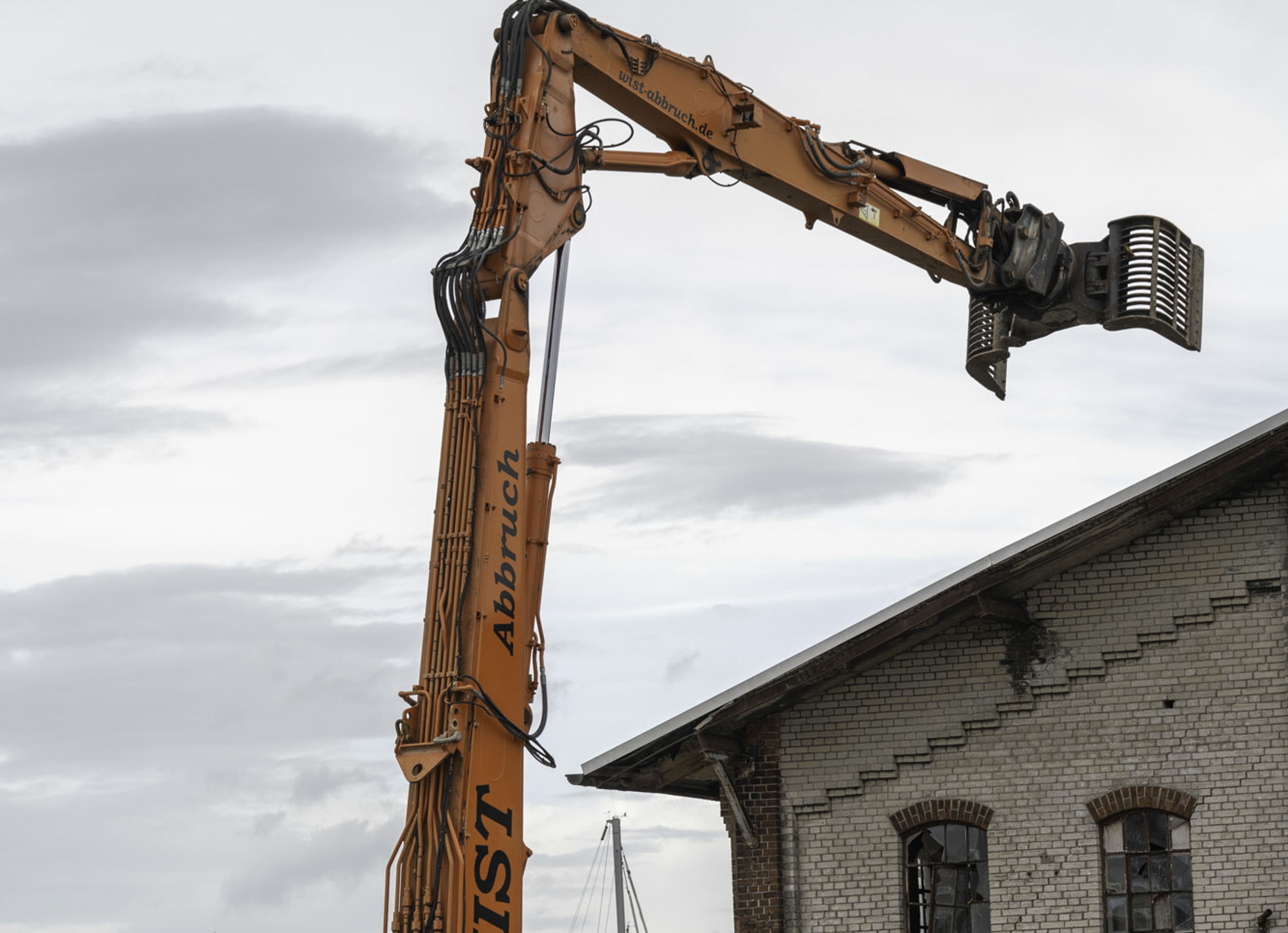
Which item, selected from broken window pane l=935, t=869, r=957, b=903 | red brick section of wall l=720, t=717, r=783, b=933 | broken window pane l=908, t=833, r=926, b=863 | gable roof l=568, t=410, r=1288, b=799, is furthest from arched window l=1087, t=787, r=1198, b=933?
red brick section of wall l=720, t=717, r=783, b=933

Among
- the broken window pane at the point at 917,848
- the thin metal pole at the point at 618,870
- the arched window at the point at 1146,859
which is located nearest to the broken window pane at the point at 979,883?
the broken window pane at the point at 917,848

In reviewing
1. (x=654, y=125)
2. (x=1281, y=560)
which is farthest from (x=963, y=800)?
(x=654, y=125)

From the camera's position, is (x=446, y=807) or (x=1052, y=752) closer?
(x=446, y=807)

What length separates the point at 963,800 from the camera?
644 inches

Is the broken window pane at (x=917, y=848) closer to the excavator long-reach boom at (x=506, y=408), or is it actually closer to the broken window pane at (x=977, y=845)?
the broken window pane at (x=977, y=845)

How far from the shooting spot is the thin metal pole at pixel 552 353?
10.0 m

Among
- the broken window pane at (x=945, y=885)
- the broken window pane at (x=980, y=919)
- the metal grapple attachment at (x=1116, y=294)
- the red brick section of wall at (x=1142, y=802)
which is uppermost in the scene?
the metal grapple attachment at (x=1116, y=294)

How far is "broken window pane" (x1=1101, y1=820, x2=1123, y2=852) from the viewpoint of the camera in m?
15.8

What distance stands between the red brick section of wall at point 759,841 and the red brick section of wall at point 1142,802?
10.2 ft

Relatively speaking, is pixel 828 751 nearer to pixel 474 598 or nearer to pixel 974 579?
pixel 974 579

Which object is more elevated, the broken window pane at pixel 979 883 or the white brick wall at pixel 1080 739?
the white brick wall at pixel 1080 739

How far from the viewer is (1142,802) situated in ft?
51.4

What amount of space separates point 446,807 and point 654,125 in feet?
17.3

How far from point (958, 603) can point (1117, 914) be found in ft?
10.6
